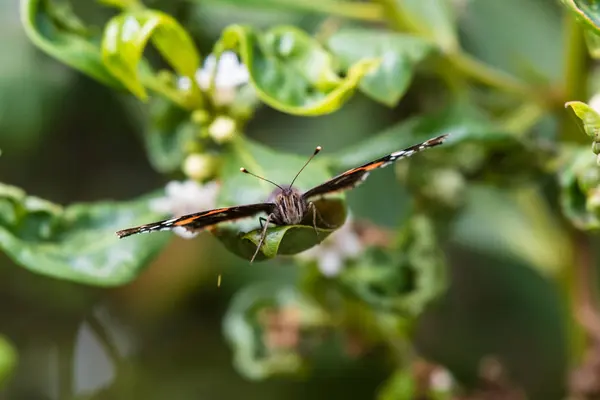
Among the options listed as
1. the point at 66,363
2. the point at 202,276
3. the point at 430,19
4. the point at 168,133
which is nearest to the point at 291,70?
the point at 168,133

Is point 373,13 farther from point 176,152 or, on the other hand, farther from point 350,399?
point 350,399

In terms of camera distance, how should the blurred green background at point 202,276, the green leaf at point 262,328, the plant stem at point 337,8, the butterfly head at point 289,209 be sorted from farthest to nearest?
the blurred green background at point 202,276 → the green leaf at point 262,328 → the plant stem at point 337,8 → the butterfly head at point 289,209

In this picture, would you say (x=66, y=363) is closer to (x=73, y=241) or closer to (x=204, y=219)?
(x=73, y=241)

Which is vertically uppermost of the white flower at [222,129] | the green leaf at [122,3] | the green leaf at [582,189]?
the green leaf at [122,3]

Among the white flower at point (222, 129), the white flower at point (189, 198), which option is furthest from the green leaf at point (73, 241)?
the white flower at point (222, 129)

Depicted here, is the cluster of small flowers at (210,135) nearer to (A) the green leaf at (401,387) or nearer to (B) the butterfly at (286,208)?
(B) the butterfly at (286,208)

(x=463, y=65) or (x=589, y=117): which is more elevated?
(x=463, y=65)
